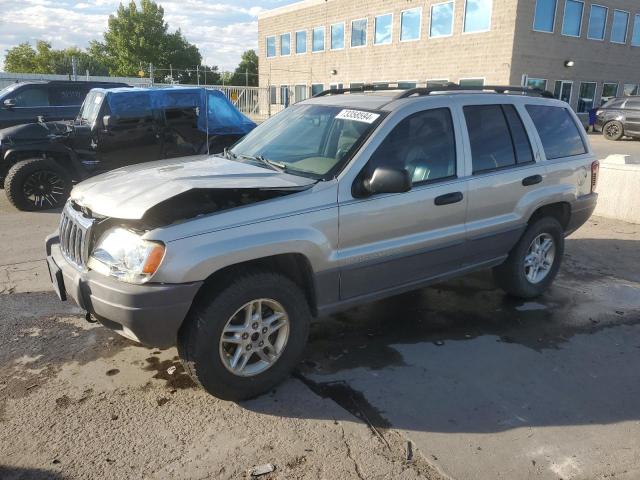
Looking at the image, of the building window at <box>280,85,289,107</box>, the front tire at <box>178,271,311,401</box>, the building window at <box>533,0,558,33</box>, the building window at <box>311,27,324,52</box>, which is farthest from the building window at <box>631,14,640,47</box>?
the front tire at <box>178,271,311,401</box>

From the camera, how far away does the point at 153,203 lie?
2.89 meters

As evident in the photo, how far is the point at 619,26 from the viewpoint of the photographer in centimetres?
2752

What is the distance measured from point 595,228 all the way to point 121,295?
7053 millimetres

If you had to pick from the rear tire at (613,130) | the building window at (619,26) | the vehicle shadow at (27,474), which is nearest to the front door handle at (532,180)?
the vehicle shadow at (27,474)

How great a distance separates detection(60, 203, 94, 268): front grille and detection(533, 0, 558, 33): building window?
24889 millimetres

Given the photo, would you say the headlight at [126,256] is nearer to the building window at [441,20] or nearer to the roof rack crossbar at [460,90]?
the roof rack crossbar at [460,90]

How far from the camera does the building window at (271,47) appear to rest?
129 feet

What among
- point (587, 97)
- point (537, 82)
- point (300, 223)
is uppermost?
point (537, 82)

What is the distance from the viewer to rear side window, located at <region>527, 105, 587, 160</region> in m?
4.71

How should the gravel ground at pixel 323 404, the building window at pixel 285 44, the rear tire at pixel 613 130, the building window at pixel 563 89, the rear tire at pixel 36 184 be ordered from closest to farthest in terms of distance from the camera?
the gravel ground at pixel 323 404
the rear tire at pixel 36 184
the rear tire at pixel 613 130
the building window at pixel 563 89
the building window at pixel 285 44

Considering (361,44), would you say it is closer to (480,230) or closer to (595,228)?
(595,228)

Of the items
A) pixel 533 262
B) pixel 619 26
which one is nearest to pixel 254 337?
pixel 533 262

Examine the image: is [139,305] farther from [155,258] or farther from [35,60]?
[35,60]

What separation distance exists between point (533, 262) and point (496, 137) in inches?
51.6
